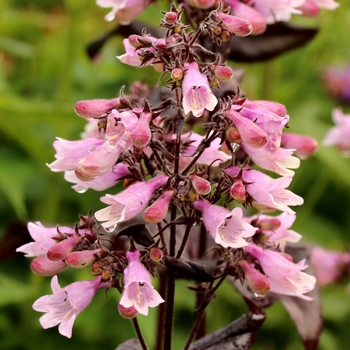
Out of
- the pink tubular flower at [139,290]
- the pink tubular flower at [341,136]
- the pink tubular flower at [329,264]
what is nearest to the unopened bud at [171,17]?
the pink tubular flower at [139,290]

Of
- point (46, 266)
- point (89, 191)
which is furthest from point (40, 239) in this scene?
point (89, 191)

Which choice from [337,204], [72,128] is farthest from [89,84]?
[337,204]

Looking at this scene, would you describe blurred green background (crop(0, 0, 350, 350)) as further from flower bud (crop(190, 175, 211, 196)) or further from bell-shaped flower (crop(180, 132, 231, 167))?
flower bud (crop(190, 175, 211, 196))

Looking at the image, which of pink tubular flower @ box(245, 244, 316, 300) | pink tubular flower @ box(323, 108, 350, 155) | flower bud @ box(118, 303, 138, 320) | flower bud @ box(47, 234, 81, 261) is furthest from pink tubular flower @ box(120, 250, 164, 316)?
pink tubular flower @ box(323, 108, 350, 155)

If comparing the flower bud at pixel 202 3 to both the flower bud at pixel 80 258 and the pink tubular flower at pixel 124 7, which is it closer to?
the pink tubular flower at pixel 124 7

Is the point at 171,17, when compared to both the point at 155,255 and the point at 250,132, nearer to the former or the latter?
the point at 250,132

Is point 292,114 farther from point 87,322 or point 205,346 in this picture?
point 205,346

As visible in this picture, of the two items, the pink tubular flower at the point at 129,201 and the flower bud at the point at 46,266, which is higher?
the pink tubular flower at the point at 129,201
